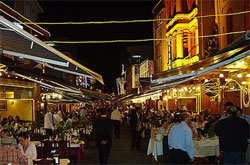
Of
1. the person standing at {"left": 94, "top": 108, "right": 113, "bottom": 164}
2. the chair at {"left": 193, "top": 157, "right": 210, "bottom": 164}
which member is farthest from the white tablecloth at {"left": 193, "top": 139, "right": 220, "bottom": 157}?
the person standing at {"left": 94, "top": 108, "right": 113, "bottom": 164}

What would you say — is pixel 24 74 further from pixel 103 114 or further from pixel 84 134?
pixel 103 114

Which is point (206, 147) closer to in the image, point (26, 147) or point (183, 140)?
point (183, 140)

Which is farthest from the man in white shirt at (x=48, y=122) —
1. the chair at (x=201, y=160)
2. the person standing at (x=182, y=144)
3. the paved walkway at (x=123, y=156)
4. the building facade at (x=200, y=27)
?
the person standing at (x=182, y=144)

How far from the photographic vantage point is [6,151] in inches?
289

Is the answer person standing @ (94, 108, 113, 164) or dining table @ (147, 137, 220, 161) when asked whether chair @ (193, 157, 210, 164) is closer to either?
dining table @ (147, 137, 220, 161)

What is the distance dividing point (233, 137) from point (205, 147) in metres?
3.37

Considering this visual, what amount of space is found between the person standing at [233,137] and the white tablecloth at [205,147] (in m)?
3.02

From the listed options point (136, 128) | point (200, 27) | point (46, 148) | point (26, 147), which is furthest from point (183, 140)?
point (200, 27)

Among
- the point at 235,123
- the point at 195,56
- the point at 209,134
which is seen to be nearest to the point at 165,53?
the point at 195,56

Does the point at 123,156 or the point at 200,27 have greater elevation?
the point at 200,27

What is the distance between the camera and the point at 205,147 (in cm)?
1052

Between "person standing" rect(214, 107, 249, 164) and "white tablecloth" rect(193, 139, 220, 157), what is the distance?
9.89 ft

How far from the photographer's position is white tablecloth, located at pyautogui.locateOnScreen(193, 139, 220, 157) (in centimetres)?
1040

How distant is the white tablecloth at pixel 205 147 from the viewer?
10.4 metres
